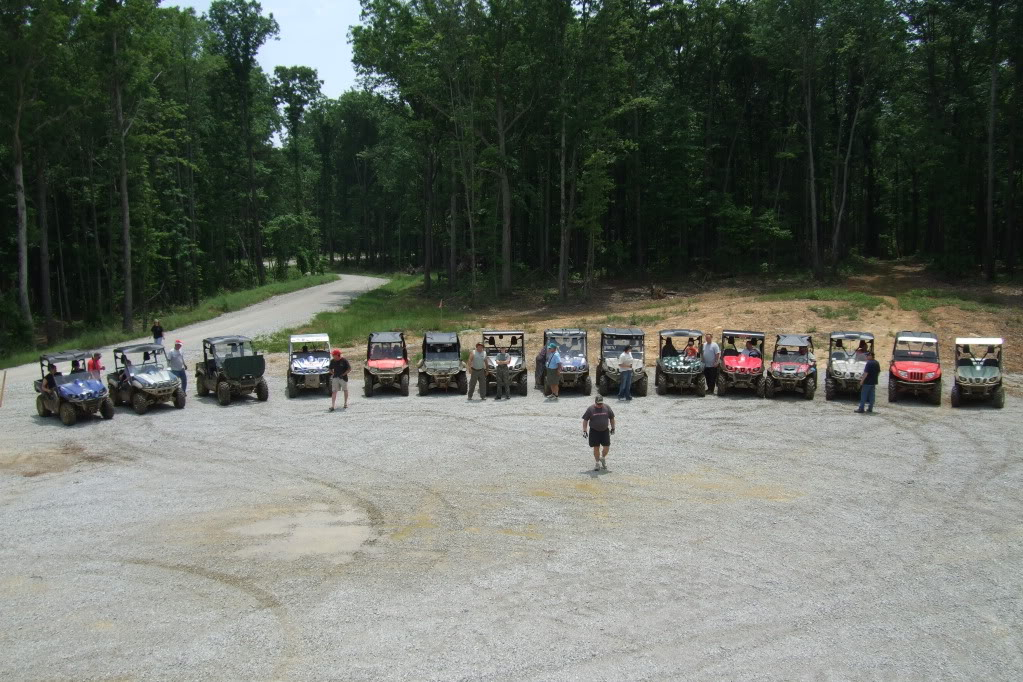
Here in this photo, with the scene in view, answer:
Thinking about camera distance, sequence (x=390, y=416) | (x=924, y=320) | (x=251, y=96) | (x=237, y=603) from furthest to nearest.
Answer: (x=251, y=96) → (x=924, y=320) → (x=390, y=416) → (x=237, y=603)

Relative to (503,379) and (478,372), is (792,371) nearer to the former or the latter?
(503,379)

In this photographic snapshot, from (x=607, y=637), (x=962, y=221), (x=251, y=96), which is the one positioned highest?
(x=251, y=96)

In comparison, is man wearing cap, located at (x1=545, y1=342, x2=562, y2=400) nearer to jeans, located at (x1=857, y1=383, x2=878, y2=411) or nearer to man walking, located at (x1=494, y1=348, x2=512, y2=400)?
man walking, located at (x1=494, y1=348, x2=512, y2=400)

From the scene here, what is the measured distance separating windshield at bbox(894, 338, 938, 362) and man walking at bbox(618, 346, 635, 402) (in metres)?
7.41

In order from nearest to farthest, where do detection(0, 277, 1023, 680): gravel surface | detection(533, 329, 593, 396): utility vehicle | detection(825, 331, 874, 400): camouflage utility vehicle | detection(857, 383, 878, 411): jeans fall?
detection(0, 277, 1023, 680): gravel surface
detection(857, 383, 878, 411): jeans
detection(825, 331, 874, 400): camouflage utility vehicle
detection(533, 329, 593, 396): utility vehicle

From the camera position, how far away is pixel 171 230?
176 feet

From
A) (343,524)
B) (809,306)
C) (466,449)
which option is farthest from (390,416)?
(809,306)

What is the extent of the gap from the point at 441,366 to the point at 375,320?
1688 cm

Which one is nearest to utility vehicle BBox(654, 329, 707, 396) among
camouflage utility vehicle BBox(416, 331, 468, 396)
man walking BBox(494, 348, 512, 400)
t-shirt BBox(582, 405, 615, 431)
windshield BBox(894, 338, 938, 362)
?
man walking BBox(494, 348, 512, 400)

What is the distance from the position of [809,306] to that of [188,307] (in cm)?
3568

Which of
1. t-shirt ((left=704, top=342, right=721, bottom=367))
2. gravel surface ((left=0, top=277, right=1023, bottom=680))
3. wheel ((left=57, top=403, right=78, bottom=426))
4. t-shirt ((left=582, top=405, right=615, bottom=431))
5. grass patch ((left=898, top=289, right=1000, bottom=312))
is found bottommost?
gravel surface ((left=0, top=277, right=1023, bottom=680))

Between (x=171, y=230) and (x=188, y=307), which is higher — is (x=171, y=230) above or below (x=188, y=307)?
above

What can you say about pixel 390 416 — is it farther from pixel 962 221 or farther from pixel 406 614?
pixel 962 221

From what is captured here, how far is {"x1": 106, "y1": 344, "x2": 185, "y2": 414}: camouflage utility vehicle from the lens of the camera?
21.6 meters
